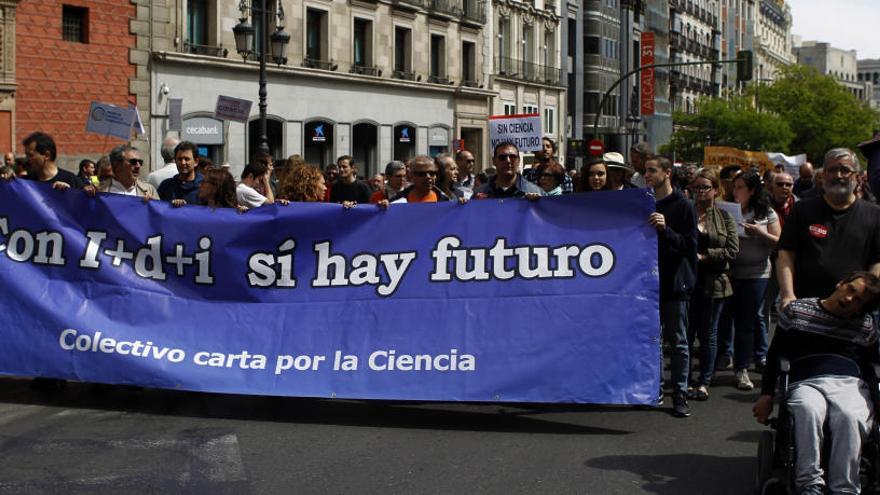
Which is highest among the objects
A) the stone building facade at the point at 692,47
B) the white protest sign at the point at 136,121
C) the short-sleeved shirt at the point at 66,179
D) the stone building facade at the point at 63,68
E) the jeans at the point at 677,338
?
the stone building facade at the point at 692,47

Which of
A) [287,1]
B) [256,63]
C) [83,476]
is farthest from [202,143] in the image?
[83,476]

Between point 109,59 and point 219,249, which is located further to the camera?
point 109,59

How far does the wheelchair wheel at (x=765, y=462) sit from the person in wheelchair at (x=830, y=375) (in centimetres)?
18

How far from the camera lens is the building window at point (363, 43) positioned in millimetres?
38094

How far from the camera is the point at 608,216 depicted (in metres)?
8.41

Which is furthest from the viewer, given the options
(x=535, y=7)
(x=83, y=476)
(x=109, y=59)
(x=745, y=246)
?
(x=535, y=7)

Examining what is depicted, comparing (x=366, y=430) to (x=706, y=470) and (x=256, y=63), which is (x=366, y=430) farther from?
(x=256, y=63)

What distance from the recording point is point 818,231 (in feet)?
22.3

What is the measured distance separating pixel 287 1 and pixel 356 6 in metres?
3.38

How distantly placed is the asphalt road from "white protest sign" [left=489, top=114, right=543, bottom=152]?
11.3 m

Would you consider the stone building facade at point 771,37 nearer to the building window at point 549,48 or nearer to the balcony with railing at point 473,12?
the building window at point 549,48

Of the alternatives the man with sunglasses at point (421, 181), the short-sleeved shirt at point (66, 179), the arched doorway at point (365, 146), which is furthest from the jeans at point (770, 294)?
the arched doorway at point (365, 146)

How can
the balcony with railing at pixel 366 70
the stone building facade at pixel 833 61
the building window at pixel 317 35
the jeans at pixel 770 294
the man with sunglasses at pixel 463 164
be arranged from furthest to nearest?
the stone building facade at pixel 833 61 < the balcony with railing at pixel 366 70 < the building window at pixel 317 35 < the man with sunglasses at pixel 463 164 < the jeans at pixel 770 294

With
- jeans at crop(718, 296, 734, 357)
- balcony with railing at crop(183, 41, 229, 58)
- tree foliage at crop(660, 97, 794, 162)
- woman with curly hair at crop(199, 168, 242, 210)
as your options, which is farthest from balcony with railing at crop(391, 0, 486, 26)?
woman with curly hair at crop(199, 168, 242, 210)
